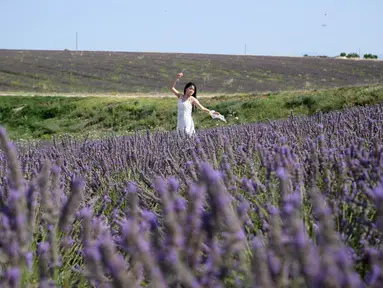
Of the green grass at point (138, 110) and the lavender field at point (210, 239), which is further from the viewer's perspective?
the green grass at point (138, 110)

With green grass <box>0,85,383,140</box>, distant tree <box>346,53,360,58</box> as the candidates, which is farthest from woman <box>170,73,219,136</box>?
distant tree <box>346,53,360,58</box>

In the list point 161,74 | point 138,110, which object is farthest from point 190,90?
point 161,74

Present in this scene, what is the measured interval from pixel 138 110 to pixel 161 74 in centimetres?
1821

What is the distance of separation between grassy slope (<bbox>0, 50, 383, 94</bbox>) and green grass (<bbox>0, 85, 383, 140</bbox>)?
7.65 meters

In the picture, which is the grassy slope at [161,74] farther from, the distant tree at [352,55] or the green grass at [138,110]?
the distant tree at [352,55]

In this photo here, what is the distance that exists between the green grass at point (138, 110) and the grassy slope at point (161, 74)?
765 centimetres

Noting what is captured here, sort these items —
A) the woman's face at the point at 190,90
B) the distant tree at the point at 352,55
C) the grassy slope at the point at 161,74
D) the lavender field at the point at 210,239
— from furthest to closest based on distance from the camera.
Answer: the distant tree at the point at 352,55 < the grassy slope at the point at 161,74 < the woman's face at the point at 190,90 < the lavender field at the point at 210,239

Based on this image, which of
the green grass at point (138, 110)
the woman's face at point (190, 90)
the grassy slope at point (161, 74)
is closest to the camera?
the woman's face at point (190, 90)

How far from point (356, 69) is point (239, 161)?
37306mm

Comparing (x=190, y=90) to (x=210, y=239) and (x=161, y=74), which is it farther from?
(x=161, y=74)

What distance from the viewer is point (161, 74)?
1416 inches

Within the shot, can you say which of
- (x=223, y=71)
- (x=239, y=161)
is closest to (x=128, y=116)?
(x=239, y=161)

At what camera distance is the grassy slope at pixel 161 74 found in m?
30.8

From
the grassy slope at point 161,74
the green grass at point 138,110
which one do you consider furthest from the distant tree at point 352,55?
the green grass at point 138,110
